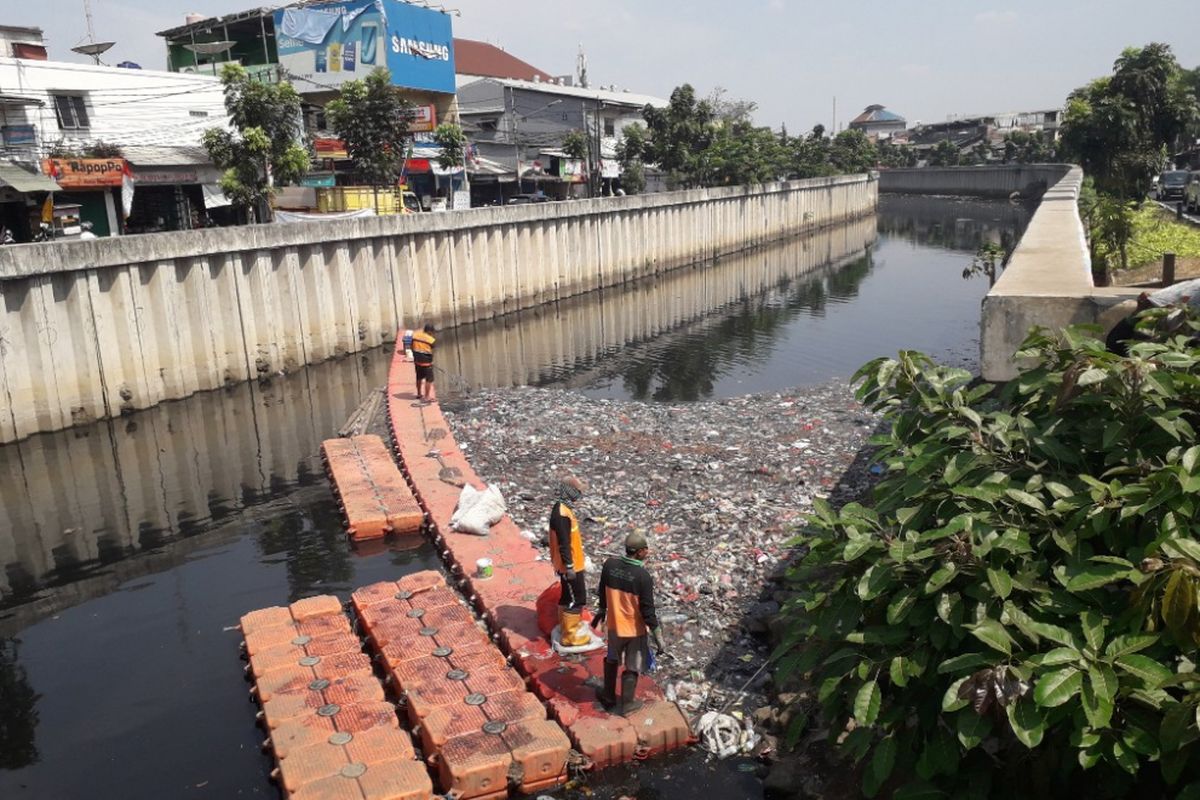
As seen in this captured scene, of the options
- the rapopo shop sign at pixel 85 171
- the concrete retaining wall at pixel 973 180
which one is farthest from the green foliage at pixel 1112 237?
the concrete retaining wall at pixel 973 180

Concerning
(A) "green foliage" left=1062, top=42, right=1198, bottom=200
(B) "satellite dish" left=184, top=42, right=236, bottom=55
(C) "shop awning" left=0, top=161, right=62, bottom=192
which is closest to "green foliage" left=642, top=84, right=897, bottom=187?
(A) "green foliage" left=1062, top=42, right=1198, bottom=200

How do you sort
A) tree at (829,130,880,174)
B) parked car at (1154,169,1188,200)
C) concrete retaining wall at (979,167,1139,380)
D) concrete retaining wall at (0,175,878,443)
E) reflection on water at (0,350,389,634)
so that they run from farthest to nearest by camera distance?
tree at (829,130,880,174) < parked car at (1154,169,1188,200) < concrete retaining wall at (0,175,878,443) < reflection on water at (0,350,389,634) < concrete retaining wall at (979,167,1139,380)

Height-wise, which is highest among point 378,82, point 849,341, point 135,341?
point 378,82

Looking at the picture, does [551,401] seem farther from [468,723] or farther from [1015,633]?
[1015,633]

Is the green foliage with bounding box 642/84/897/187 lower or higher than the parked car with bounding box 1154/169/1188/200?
higher

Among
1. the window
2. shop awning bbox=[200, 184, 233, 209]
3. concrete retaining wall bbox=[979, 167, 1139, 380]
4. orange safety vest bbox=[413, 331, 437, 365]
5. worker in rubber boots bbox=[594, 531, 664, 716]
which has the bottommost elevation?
worker in rubber boots bbox=[594, 531, 664, 716]

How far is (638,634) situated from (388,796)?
236 centimetres

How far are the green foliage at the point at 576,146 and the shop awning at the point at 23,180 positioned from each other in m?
29.1

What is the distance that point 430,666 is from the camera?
8898 mm

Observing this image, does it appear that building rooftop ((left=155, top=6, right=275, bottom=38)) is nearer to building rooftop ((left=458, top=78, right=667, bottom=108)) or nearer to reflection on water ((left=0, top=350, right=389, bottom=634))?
building rooftop ((left=458, top=78, right=667, bottom=108))

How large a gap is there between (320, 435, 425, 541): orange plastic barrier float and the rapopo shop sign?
16.2 m

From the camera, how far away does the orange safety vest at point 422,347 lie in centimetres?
1917

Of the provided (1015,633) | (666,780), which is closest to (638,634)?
(666,780)

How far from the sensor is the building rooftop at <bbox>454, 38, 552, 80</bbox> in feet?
234
